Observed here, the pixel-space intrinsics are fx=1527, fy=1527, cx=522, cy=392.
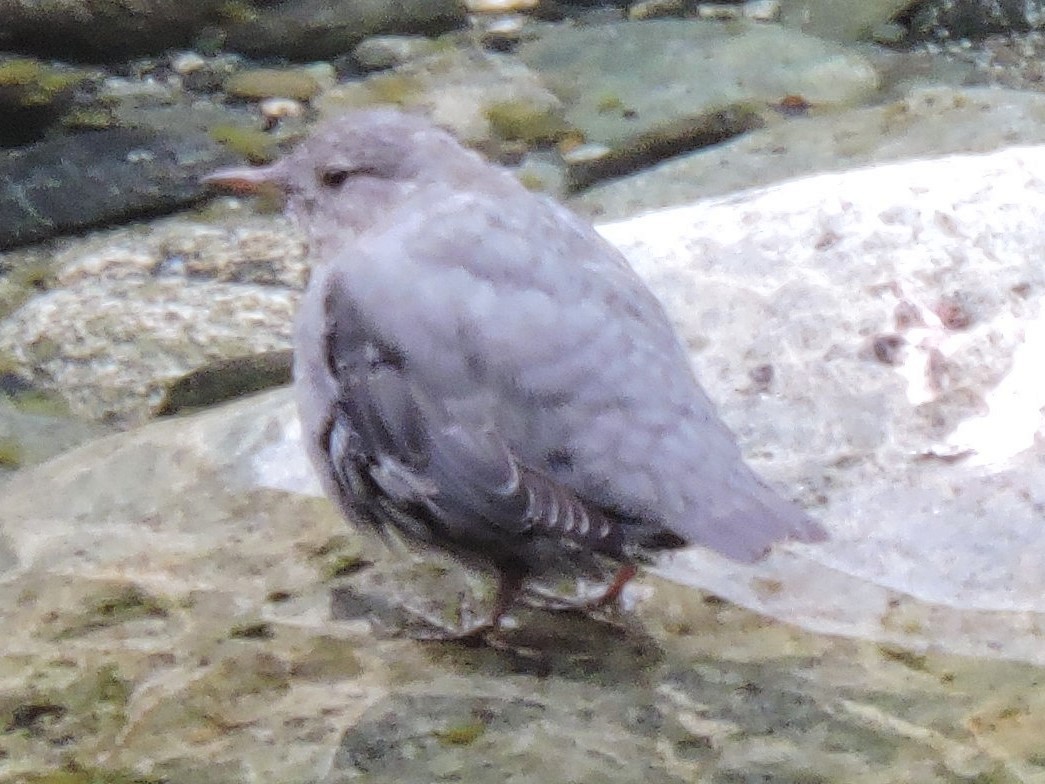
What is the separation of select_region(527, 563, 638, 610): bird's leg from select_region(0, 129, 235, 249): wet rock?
3502mm

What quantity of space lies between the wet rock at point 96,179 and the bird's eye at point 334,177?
2972mm

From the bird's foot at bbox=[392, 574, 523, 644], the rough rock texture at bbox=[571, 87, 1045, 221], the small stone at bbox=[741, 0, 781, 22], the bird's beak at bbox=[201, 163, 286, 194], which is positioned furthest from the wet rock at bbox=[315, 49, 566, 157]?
the bird's foot at bbox=[392, 574, 523, 644]

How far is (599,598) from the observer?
331cm

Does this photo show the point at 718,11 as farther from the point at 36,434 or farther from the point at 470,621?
the point at 470,621

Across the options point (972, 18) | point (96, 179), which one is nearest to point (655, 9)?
point (972, 18)

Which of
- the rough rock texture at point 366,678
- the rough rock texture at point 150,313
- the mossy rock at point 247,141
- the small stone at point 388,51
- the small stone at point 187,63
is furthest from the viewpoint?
the small stone at point 388,51

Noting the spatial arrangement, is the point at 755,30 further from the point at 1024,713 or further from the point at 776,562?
the point at 1024,713

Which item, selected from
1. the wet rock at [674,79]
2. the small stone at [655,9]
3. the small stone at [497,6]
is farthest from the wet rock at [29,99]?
the small stone at [655,9]

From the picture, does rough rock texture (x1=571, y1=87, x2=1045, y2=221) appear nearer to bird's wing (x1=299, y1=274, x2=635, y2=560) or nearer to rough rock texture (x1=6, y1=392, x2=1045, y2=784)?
rough rock texture (x1=6, y1=392, x2=1045, y2=784)

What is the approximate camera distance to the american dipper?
2.80m

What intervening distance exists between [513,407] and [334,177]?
3.17 feet

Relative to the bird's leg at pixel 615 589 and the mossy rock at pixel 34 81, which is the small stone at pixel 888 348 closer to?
the bird's leg at pixel 615 589

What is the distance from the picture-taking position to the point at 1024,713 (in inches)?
109

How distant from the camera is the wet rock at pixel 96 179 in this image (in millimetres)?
6219
